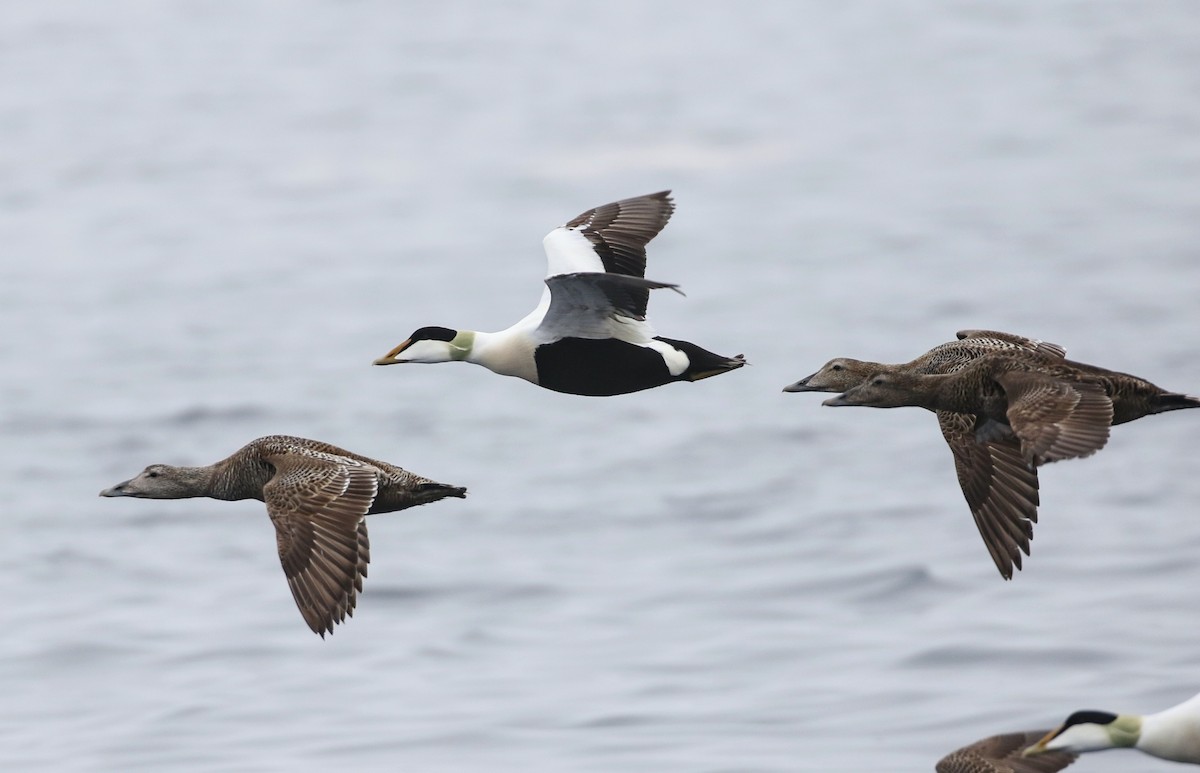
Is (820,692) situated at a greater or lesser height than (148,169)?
lesser

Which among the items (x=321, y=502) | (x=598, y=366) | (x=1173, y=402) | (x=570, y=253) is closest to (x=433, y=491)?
(x=321, y=502)

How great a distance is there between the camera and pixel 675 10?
70.6 metres

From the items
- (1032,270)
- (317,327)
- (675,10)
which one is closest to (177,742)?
(317,327)

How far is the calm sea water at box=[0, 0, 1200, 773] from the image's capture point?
2050cm

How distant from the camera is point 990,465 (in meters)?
11.2

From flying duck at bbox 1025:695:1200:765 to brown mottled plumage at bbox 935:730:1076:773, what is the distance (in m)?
0.06

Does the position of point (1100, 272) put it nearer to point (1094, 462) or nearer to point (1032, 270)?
point (1032, 270)

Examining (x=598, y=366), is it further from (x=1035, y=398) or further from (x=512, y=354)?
(x=1035, y=398)

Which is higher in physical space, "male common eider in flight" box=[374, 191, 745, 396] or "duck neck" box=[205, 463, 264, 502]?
"male common eider in flight" box=[374, 191, 745, 396]

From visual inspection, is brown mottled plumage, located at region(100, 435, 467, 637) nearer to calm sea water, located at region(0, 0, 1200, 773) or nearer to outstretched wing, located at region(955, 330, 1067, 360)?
outstretched wing, located at region(955, 330, 1067, 360)

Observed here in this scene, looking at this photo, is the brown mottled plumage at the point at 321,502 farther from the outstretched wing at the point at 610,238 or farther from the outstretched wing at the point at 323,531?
the outstretched wing at the point at 610,238

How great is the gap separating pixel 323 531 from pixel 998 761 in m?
3.56

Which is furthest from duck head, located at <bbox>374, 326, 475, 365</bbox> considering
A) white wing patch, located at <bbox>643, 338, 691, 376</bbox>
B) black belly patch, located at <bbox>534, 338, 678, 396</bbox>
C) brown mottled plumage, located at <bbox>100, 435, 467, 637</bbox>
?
white wing patch, located at <bbox>643, 338, 691, 376</bbox>

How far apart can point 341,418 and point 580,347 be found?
25.8 meters
